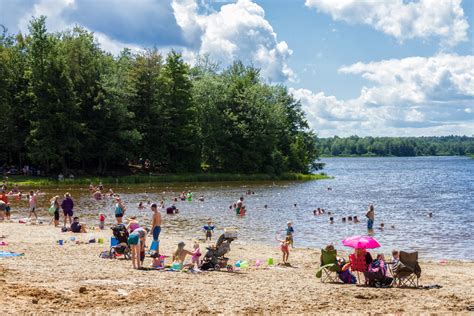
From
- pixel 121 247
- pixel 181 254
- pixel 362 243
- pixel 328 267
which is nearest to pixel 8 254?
pixel 121 247

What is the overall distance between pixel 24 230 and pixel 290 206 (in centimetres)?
2242

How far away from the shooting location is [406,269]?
1488 centimetres

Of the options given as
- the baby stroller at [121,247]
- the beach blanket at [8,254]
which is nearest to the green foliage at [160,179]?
the beach blanket at [8,254]

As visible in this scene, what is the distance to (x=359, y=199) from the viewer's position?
5041cm

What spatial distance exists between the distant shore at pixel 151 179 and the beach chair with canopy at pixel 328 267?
4384cm

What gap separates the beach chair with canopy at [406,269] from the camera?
48.9ft

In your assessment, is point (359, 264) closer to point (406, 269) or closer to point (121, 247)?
point (406, 269)

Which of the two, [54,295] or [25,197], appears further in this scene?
[25,197]

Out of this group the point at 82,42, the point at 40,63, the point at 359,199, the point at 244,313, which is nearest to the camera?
the point at 244,313

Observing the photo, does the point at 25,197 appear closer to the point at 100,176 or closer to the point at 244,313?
the point at 100,176

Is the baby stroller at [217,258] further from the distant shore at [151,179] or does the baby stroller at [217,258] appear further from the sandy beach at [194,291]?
the distant shore at [151,179]

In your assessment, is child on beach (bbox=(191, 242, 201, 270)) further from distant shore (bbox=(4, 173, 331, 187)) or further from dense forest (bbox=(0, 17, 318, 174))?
dense forest (bbox=(0, 17, 318, 174))

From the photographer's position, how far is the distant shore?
55250mm

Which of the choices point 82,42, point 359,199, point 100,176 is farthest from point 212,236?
point 82,42
